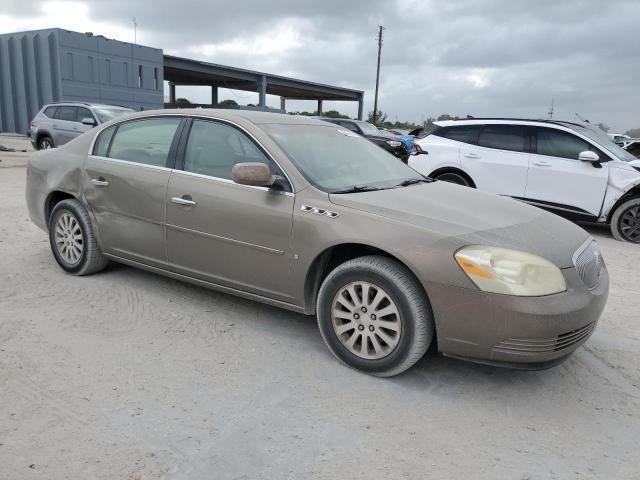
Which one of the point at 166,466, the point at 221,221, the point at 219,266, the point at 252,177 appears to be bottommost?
the point at 166,466

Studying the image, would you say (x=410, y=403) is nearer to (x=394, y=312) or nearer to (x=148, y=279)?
(x=394, y=312)

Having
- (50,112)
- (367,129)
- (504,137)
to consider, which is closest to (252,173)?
(504,137)

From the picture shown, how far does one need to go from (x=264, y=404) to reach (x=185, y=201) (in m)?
1.71

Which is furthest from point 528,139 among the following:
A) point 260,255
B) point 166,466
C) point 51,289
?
Result: point 166,466

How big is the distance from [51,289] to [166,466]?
2.71m

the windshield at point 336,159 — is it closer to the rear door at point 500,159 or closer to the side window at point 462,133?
the rear door at point 500,159

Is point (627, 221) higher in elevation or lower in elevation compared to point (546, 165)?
lower

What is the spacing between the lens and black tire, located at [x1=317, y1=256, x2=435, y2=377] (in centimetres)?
302

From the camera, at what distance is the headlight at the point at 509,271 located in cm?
283

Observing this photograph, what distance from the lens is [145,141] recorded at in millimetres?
4395

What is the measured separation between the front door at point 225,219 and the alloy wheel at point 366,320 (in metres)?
0.45

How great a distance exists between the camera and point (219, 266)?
151 inches

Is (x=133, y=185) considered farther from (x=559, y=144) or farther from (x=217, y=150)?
(x=559, y=144)

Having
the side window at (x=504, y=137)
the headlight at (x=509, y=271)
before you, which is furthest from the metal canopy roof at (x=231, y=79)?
the headlight at (x=509, y=271)
